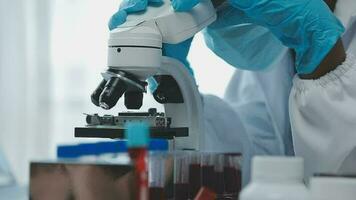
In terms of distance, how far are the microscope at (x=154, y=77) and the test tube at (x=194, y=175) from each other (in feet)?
0.47

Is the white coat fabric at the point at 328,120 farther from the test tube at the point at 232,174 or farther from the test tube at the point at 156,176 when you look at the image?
the test tube at the point at 156,176

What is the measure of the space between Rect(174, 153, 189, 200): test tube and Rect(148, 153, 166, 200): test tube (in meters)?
0.03

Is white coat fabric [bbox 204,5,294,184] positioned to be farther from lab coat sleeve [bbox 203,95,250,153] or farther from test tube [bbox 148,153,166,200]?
test tube [bbox 148,153,166,200]

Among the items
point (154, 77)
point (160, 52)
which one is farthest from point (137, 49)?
point (154, 77)

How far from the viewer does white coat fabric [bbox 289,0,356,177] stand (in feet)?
3.30

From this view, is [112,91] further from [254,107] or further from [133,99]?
[254,107]

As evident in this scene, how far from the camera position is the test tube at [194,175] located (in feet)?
2.58

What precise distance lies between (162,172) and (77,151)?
12 centimetres

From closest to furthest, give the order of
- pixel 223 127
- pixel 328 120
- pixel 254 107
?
1. pixel 328 120
2. pixel 223 127
3. pixel 254 107

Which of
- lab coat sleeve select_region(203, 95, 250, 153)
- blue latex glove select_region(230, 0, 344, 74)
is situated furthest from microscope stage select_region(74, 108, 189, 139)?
lab coat sleeve select_region(203, 95, 250, 153)

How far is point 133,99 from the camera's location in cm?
99

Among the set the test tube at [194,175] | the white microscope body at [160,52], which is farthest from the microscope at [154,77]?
the test tube at [194,175]

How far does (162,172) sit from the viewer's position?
73 centimetres

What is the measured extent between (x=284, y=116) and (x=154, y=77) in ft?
1.73
